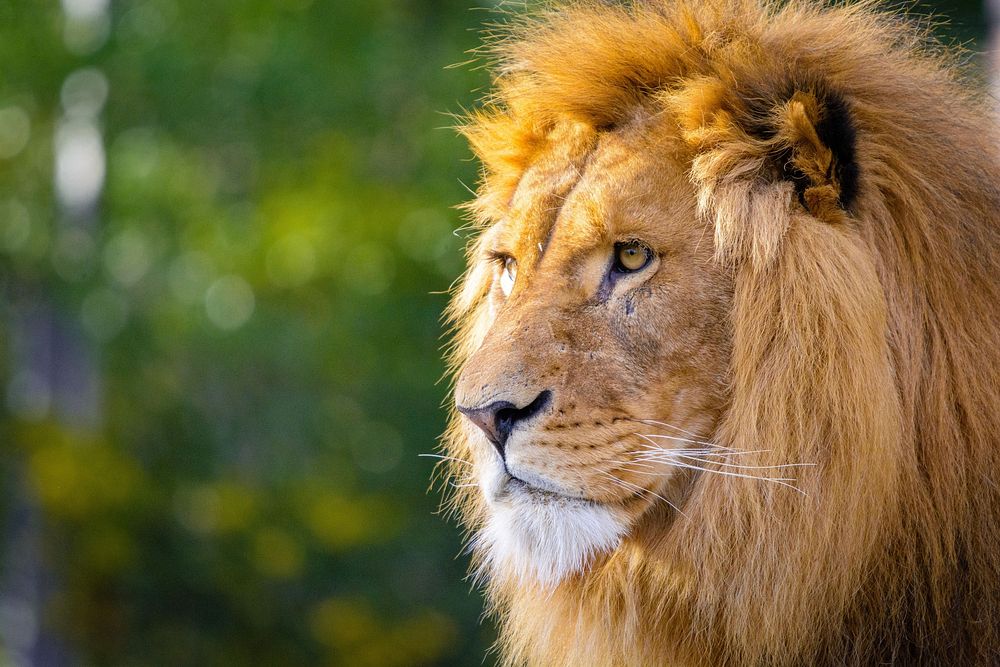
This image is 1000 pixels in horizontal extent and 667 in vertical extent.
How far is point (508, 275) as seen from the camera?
243 cm

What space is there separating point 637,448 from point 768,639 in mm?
406

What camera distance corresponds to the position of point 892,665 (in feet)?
6.63

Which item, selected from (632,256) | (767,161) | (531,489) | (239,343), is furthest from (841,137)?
(239,343)

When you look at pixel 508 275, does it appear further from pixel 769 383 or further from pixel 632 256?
pixel 769 383

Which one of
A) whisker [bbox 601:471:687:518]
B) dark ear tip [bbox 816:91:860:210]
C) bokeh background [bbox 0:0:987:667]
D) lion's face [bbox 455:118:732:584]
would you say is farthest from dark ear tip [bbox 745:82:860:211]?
bokeh background [bbox 0:0:987:667]

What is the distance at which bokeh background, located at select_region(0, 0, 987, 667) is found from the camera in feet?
24.0

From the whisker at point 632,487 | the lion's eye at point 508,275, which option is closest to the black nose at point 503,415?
the whisker at point 632,487

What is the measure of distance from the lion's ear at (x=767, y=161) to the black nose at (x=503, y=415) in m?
0.43

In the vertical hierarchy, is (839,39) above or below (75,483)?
above

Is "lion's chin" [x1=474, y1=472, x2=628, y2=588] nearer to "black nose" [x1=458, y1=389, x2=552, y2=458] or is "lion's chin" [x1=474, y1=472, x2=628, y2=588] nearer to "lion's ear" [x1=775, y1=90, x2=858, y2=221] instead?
"black nose" [x1=458, y1=389, x2=552, y2=458]

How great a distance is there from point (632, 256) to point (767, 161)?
1.01 feet

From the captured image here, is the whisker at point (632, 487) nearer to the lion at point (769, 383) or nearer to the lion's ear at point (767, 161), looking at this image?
the lion at point (769, 383)

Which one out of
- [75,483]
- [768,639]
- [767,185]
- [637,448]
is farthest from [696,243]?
[75,483]

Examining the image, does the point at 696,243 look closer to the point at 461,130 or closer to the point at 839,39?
the point at 839,39
